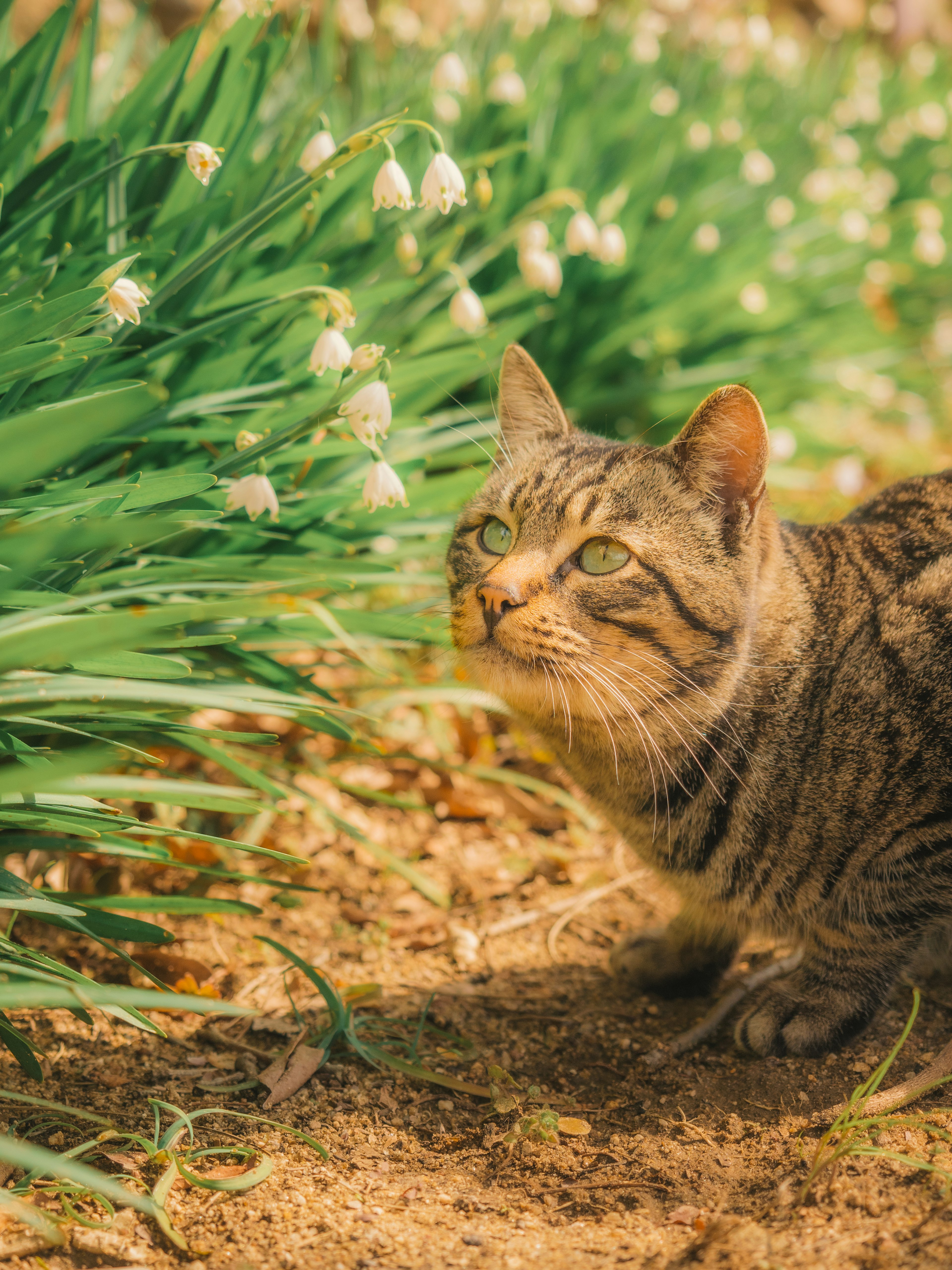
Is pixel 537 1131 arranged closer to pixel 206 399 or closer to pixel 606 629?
pixel 606 629

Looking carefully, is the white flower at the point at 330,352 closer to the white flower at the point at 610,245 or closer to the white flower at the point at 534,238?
the white flower at the point at 534,238

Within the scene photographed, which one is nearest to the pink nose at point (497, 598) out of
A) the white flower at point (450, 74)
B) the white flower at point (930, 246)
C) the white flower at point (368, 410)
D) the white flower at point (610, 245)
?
the white flower at point (368, 410)

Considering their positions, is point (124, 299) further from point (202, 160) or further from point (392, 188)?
point (392, 188)

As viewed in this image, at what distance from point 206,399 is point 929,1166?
1.81 meters

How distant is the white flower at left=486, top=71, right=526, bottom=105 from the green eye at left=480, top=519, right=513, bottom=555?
1735mm

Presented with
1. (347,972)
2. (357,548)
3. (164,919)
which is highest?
(357,548)

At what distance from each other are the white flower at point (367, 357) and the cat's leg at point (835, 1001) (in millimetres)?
1355

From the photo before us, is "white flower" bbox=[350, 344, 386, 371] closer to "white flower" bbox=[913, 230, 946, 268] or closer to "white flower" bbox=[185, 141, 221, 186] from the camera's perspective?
"white flower" bbox=[185, 141, 221, 186]

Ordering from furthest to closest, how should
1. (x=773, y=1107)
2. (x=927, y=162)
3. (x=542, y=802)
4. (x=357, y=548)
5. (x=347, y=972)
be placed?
1. (x=927, y=162)
2. (x=542, y=802)
3. (x=357, y=548)
4. (x=347, y=972)
5. (x=773, y=1107)

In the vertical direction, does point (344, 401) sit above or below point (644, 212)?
below

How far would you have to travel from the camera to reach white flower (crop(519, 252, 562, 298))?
221cm

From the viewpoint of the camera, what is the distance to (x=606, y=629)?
1.69 m

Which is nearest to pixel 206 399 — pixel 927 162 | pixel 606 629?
pixel 606 629

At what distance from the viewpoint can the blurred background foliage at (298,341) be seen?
1.46 m
